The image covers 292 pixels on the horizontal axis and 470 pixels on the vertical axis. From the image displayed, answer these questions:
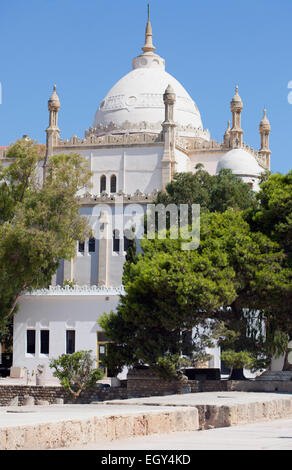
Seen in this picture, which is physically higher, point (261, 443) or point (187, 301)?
point (187, 301)

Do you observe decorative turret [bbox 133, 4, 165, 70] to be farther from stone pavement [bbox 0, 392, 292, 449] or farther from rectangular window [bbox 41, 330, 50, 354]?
stone pavement [bbox 0, 392, 292, 449]

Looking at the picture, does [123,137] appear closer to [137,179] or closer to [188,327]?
[137,179]

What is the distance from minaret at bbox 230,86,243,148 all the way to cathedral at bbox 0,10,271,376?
2.9 inches

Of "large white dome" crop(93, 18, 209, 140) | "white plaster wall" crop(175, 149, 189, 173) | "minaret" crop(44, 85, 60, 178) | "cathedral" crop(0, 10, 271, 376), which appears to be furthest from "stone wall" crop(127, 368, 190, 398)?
"large white dome" crop(93, 18, 209, 140)

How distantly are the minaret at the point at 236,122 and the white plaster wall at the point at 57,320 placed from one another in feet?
84.6

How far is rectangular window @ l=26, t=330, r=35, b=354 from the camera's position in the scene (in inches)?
1388

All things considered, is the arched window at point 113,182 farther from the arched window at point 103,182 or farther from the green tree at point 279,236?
the green tree at point 279,236

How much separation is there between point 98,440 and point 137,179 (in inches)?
1909

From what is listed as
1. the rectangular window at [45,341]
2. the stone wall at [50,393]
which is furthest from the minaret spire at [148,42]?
the stone wall at [50,393]

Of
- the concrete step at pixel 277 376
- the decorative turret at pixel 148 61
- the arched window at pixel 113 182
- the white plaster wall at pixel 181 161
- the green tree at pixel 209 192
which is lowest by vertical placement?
the concrete step at pixel 277 376

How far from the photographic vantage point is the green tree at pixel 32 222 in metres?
34.5

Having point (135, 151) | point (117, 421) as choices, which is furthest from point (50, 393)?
point (135, 151)

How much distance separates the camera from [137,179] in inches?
2280
